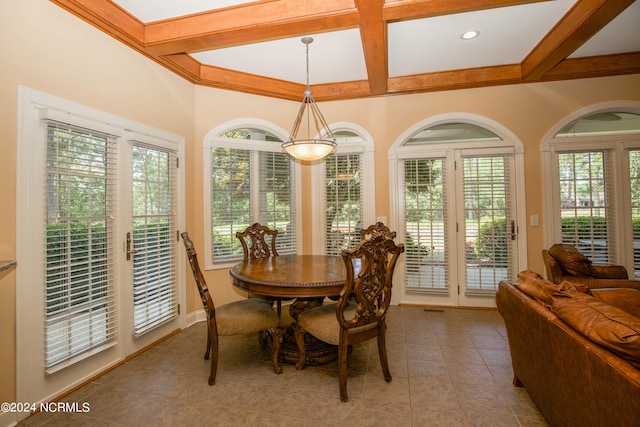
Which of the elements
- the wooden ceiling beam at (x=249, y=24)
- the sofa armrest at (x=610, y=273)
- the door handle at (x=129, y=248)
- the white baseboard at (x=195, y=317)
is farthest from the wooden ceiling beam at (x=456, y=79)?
the white baseboard at (x=195, y=317)

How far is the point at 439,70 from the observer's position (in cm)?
377

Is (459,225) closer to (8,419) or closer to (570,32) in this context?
(570,32)

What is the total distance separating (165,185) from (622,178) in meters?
5.22

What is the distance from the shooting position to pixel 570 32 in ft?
8.70

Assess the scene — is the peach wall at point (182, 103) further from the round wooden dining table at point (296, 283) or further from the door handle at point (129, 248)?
the round wooden dining table at point (296, 283)

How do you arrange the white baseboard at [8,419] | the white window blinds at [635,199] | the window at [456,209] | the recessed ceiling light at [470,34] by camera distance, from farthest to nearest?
1. the window at [456,209]
2. the white window blinds at [635,199]
3. the recessed ceiling light at [470,34]
4. the white baseboard at [8,419]

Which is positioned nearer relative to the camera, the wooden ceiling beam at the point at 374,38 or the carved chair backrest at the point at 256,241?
the wooden ceiling beam at the point at 374,38

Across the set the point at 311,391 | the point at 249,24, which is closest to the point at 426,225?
the point at 311,391

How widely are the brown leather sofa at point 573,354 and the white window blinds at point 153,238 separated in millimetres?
3059

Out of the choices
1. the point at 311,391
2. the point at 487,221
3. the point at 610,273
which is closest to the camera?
the point at 311,391

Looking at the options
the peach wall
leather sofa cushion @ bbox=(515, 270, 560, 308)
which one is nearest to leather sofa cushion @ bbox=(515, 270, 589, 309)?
leather sofa cushion @ bbox=(515, 270, 560, 308)

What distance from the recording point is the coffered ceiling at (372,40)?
2395 mm

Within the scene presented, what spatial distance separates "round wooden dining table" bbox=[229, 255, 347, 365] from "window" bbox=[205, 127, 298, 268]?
837 millimetres

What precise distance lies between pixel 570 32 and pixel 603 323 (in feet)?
8.82
